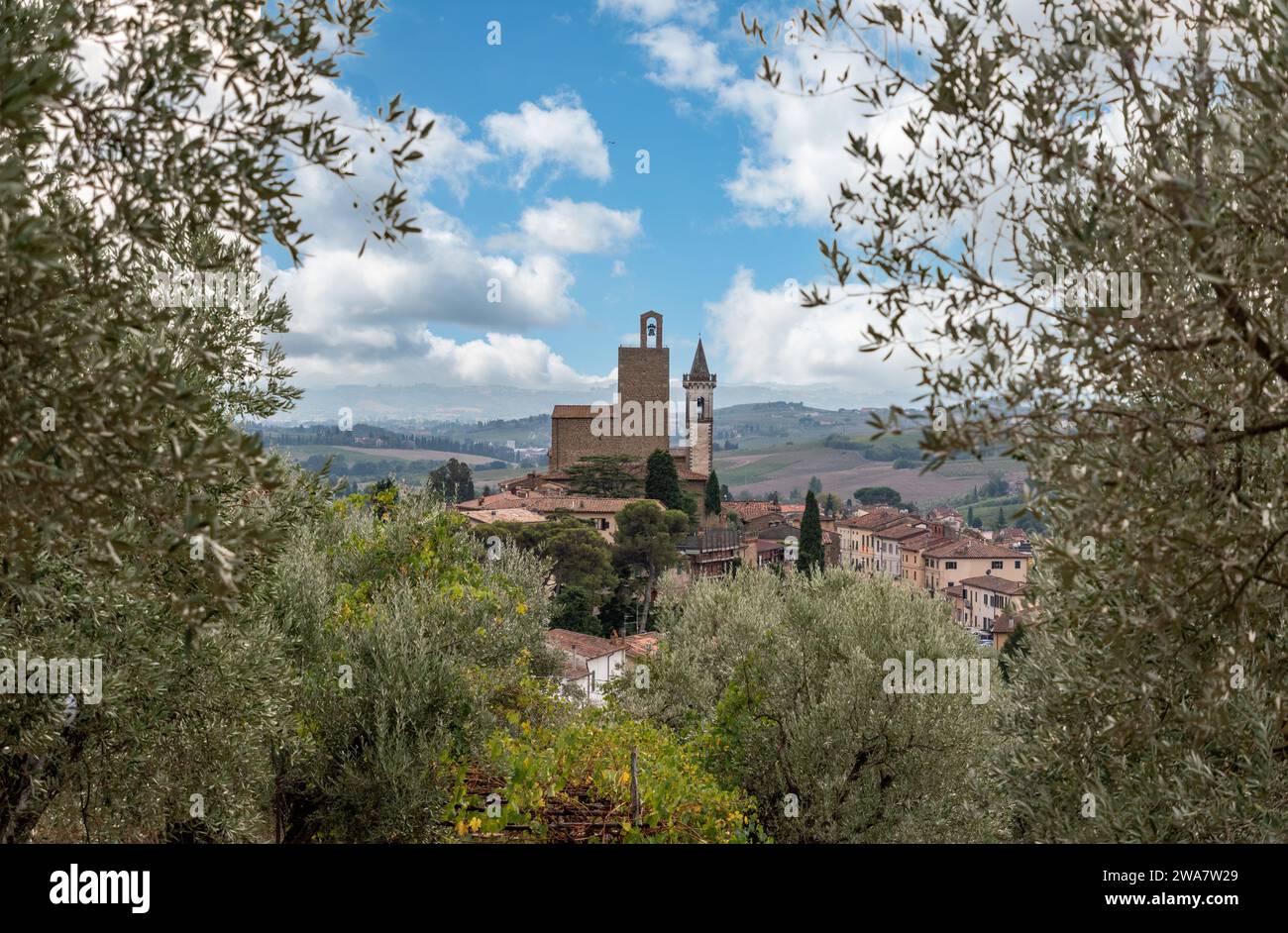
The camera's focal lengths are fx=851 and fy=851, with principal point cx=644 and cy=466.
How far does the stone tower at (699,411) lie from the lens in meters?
101

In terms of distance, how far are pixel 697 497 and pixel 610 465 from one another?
11.1 m

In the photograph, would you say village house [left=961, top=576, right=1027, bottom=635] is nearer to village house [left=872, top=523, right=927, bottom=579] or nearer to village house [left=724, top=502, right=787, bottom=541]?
village house [left=872, top=523, right=927, bottom=579]

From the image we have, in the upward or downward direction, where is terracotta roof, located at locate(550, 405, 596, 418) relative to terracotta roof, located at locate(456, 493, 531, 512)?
upward

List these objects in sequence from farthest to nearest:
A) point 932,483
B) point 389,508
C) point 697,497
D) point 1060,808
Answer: point 932,483, point 697,497, point 389,508, point 1060,808

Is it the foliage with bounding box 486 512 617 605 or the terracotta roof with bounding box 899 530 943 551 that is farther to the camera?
the terracotta roof with bounding box 899 530 943 551

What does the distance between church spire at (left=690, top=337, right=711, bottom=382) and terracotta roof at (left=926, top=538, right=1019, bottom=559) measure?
49371 mm

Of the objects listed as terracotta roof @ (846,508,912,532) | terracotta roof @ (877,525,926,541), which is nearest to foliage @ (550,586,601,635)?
terracotta roof @ (877,525,926,541)

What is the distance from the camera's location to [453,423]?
19062cm

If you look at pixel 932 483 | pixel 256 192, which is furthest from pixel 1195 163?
pixel 932 483

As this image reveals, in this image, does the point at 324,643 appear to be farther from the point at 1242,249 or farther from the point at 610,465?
the point at 610,465

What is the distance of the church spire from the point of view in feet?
358

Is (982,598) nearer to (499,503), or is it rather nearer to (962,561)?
(962,561)

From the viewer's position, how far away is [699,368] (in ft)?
361

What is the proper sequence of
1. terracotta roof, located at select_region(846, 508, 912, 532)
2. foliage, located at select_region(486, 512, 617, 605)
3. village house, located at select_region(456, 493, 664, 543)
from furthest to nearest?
terracotta roof, located at select_region(846, 508, 912, 532), village house, located at select_region(456, 493, 664, 543), foliage, located at select_region(486, 512, 617, 605)
